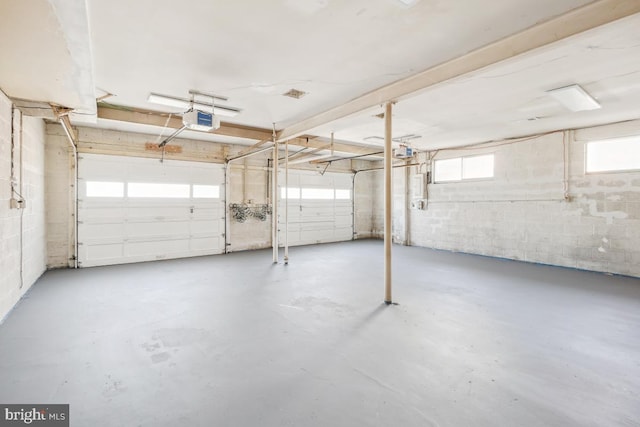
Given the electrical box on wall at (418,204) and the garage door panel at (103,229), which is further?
the electrical box on wall at (418,204)

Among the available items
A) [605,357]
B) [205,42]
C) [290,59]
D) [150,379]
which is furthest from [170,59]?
[605,357]

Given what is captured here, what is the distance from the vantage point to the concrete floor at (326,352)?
1.77 meters

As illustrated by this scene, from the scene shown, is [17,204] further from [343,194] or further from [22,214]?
[343,194]

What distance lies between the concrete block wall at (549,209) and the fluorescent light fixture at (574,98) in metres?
1.66

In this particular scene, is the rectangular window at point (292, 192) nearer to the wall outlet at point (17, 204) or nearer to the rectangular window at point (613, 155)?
the wall outlet at point (17, 204)

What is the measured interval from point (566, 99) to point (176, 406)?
5.23m

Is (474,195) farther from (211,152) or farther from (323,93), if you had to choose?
(211,152)

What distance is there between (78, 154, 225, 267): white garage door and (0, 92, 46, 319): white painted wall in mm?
690

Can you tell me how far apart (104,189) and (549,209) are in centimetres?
861

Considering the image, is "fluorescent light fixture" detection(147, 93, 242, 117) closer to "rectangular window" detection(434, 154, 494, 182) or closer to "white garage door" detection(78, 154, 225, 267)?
"white garage door" detection(78, 154, 225, 267)

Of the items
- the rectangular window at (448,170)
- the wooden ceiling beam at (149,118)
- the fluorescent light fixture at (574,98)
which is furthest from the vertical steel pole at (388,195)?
the rectangular window at (448,170)

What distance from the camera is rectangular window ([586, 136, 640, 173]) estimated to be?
16.4 ft

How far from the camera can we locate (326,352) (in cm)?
246

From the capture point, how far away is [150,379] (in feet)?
6.77
